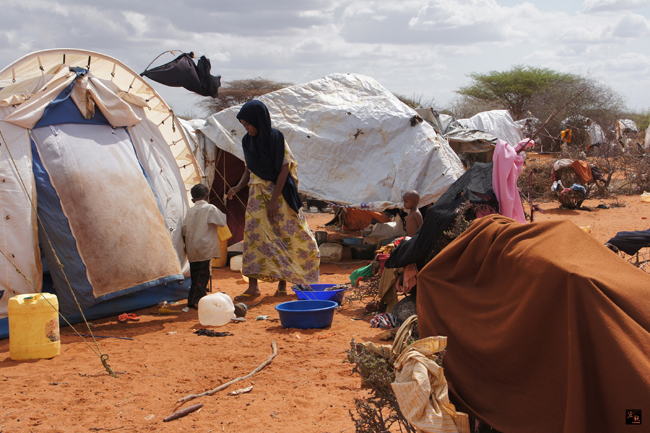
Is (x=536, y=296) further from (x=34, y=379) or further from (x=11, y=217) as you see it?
(x=11, y=217)

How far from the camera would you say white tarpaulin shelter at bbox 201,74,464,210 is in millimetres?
7855

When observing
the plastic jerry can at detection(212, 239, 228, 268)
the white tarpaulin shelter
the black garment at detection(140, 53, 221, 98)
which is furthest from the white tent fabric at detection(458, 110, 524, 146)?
the black garment at detection(140, 53, 221, 98)

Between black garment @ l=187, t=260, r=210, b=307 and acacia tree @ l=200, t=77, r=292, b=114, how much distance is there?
17381 mm

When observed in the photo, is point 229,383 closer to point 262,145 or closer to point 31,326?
point 31,326

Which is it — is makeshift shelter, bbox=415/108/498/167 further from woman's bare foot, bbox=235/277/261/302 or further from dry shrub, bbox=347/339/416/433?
dry shrub, bbox=347/339/416/433

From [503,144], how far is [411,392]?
3.09 m

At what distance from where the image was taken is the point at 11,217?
14.4 feet

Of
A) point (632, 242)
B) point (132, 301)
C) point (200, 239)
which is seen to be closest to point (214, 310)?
point (200, 239)

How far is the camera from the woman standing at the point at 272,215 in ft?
18.4

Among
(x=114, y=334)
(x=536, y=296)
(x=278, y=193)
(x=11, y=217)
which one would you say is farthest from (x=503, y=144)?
(x=11, y=217)

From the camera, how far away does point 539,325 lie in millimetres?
1874

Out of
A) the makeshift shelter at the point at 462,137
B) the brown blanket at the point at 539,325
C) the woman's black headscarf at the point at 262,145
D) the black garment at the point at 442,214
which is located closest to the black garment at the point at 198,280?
the woman's black headscarf at the point at 262,145

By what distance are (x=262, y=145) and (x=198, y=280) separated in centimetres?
158

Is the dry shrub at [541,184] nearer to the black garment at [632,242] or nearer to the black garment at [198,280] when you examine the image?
the black garment at [632,242]
